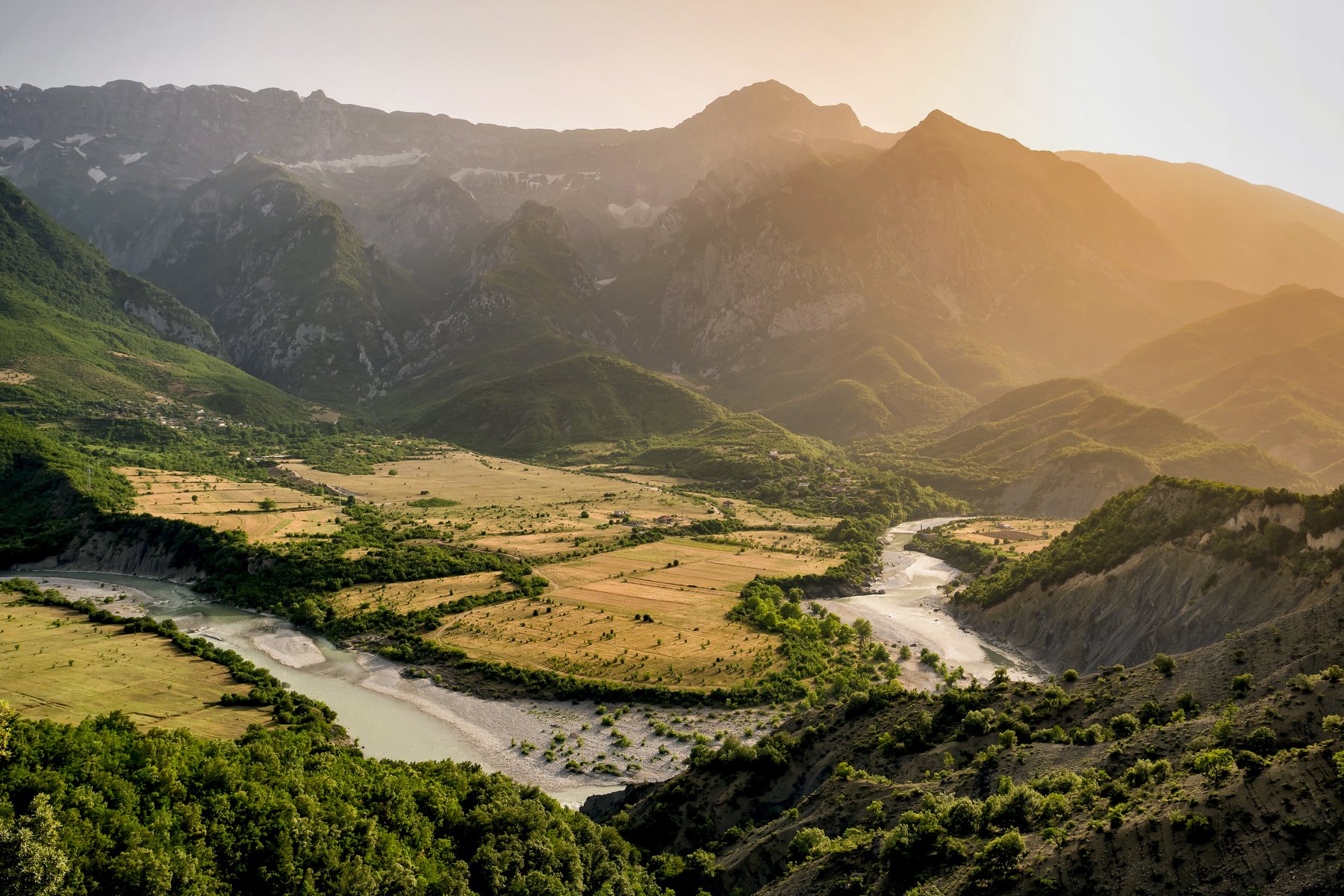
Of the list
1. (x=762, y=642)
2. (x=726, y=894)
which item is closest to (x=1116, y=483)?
(x=762, y=642)

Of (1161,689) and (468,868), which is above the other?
(1161,689)

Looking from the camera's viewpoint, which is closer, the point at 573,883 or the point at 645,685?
the point at 573,883

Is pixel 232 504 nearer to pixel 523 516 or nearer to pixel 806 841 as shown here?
pixel 523 516

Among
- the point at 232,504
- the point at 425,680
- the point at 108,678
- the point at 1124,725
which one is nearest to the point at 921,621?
the point at 1124,725

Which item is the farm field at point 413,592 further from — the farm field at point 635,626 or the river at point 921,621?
the river at point 921,621

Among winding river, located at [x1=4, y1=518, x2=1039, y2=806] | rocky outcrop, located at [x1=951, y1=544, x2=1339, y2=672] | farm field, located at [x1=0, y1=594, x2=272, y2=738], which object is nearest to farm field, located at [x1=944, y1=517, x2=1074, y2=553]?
winding river, located at [x1=4, y1=518, x2=1039, y2=806]

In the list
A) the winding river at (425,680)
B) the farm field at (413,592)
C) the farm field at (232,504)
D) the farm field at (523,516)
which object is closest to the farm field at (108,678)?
the winding river at (425,680)

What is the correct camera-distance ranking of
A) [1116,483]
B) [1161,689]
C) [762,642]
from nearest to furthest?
[1161,689]
[762,642]
[1116,483]

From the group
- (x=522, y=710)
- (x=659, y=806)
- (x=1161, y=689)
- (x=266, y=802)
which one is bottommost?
(x=522, y=710)

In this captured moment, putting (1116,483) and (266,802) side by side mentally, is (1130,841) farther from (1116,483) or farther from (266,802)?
(1116,483)

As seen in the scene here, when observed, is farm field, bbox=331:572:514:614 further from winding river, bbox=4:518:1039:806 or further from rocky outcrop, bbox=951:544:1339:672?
rocky outcrop, bbox=951:544:1339:672
